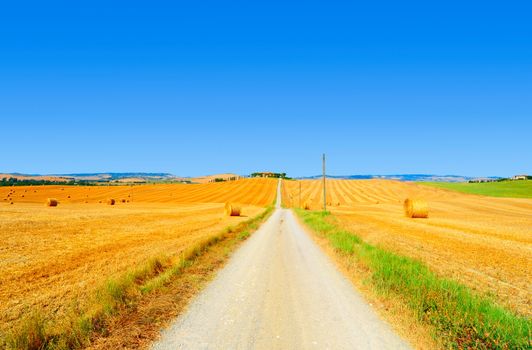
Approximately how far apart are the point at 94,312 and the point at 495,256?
635 inches

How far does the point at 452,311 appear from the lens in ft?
23.1

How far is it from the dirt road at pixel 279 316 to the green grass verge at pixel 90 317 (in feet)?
4.82

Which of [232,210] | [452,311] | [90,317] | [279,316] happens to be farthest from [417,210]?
[90,317]

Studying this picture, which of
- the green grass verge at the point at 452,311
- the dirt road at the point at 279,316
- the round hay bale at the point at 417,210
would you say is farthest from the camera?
the round hay bale at the point at 417,210

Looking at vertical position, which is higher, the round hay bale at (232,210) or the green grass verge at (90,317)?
the green grass verge at (90,317)

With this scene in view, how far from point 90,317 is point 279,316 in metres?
3.96

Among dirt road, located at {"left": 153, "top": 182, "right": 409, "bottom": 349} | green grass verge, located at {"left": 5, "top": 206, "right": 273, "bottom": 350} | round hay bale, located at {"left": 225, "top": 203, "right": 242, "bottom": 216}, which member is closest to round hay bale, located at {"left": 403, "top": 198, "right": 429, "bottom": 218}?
round hay bale, located at {"left": 225, "top": 203, "right": 242, "bottom": 216}

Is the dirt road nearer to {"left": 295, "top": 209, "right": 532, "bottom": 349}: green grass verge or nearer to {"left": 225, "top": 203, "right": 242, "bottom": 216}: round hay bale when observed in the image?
{"left": 295, "top": 209, "right": 532, "bottom": 349}: green grass verge

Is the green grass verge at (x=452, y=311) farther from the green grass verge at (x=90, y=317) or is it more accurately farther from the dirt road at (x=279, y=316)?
the green grass verge at (x=90, y=317)

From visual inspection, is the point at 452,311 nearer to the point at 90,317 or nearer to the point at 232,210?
the point at 90,317

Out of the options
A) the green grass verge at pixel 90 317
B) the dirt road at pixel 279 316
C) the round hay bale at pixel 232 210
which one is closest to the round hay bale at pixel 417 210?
the round hay bale at pixel 232 210

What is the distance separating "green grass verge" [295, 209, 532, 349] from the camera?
18.9ft

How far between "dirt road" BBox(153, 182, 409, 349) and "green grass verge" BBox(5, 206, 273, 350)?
1.47 meters

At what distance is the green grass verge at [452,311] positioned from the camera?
576 centimetres
